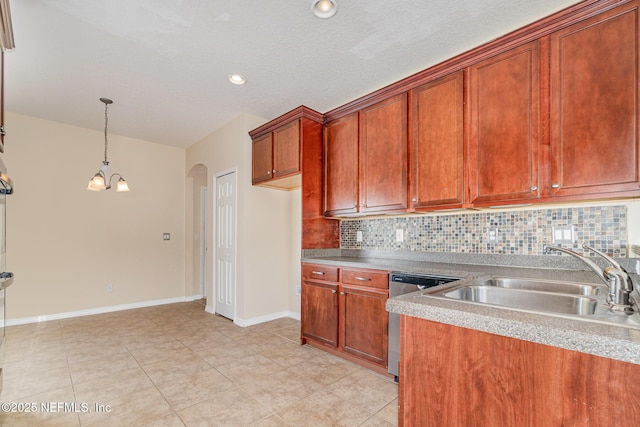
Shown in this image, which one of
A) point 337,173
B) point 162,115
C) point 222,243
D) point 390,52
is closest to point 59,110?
point 162,115

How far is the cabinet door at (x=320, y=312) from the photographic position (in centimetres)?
291

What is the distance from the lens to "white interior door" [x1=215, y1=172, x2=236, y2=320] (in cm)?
410

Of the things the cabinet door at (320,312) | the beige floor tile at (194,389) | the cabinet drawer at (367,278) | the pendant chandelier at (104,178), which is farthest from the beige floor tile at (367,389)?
the pendant chandelier at (104,178)

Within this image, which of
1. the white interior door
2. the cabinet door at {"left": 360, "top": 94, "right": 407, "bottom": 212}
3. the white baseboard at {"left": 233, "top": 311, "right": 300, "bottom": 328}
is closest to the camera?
the cabinet door at {"left": 360, "top": 94, "right": 407, "bottom": 212}

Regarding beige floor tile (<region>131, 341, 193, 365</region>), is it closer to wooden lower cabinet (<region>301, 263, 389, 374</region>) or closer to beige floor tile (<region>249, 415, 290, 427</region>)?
wooden lower cabinet (<region>301, 263, 389, 374</region>)

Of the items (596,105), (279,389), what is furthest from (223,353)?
(596,105)

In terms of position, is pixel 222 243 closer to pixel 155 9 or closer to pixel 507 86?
pixel 155 9

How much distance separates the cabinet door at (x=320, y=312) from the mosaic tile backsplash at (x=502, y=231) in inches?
28.8


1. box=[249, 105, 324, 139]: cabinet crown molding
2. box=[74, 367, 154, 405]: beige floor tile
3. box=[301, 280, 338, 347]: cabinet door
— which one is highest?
box=[249, 105, 324, 139]: cabinet crown molding

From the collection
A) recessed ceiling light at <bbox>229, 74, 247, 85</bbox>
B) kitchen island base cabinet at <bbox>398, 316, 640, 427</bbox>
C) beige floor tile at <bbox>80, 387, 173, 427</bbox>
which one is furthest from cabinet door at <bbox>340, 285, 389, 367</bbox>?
recessed ceiling light at <bbox>229, 74, 247, 85</bbox>

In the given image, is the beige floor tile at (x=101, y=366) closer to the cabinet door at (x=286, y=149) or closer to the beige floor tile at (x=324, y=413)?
the beige floor tile at (x=324, y=413)

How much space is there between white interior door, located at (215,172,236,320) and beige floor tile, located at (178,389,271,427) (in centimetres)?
192

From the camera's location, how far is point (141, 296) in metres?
4.91

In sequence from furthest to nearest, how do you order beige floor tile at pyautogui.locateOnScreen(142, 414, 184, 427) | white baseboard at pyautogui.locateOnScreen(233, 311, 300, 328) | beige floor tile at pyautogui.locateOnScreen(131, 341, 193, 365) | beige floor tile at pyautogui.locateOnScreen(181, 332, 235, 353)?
white baseboard at pyautogui.locateOnScreen(233, 311, 300, 328), beige floor tile at pyautogui.locateOnScreen(181, 332, 235, 353), beige floor tile at pyautogui.locateOnScreen(131, 341, 193, 365), beige floor tile at pyautogui.locateOnScreen(142, 414, 184, 427)
